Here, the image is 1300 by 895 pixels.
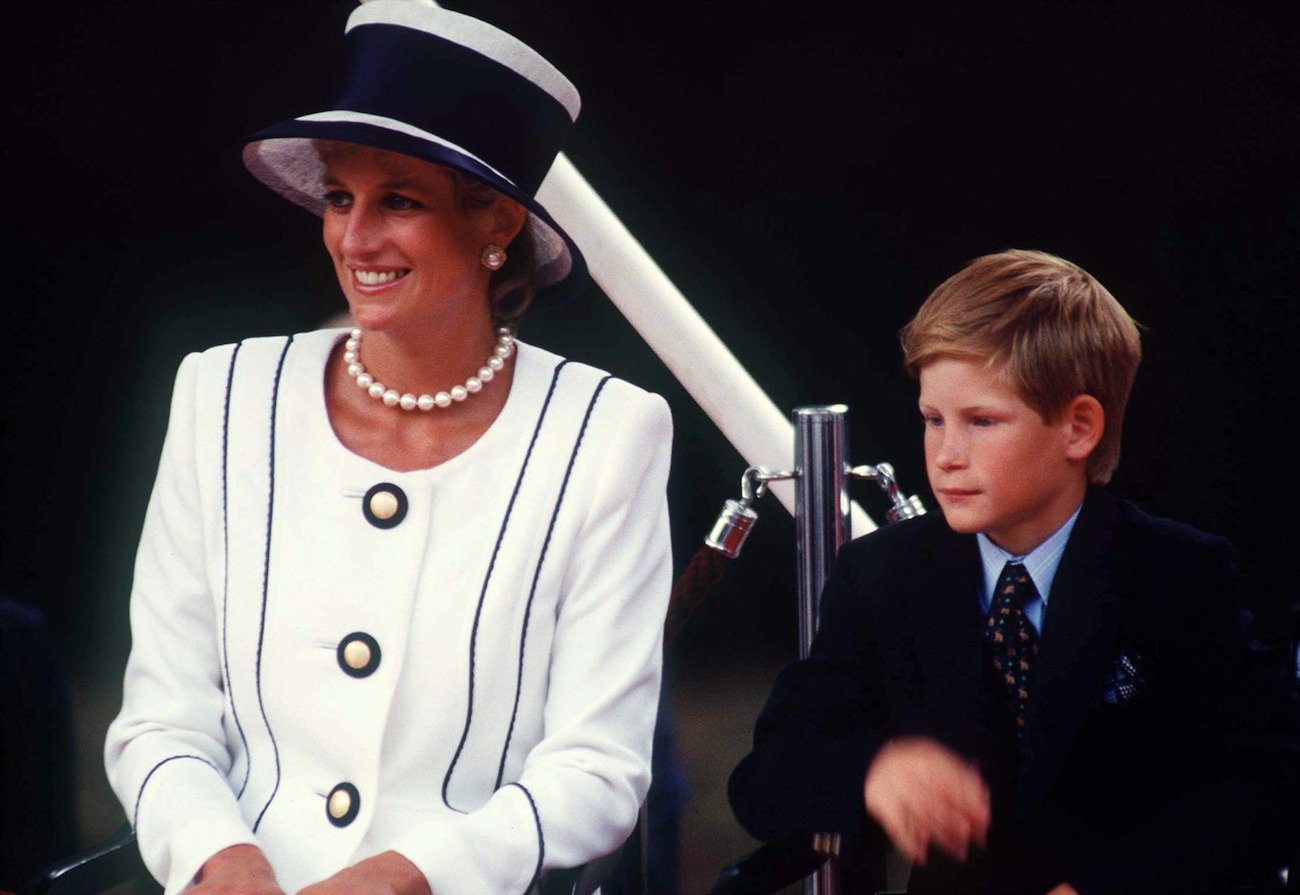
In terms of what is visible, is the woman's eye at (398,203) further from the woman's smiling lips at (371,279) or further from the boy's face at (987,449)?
the boy's face at (987,449)

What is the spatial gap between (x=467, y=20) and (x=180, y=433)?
574 millimetres

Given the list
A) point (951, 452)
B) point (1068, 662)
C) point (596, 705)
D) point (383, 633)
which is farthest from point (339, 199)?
point (1068, 662)

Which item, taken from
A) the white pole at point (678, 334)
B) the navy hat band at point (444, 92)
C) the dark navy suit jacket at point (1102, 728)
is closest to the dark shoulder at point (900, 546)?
the dark navy suit jacket at point (1102, 728)

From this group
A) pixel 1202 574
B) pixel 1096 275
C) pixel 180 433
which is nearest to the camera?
pixel 1202 574

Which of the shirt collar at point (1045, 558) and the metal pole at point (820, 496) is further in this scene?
the metal pole at point (820, 496)

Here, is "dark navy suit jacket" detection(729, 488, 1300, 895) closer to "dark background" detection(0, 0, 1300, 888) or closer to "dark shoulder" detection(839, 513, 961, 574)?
"dark shoulder" detection(839, 513, 961, 574)

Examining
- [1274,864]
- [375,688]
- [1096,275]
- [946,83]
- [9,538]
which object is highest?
[946,83]

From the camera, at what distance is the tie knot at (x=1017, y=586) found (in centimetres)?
185

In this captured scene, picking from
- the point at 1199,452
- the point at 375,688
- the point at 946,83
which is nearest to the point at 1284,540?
the point at 1199,452

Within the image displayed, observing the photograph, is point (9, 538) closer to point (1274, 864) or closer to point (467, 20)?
point (467, 20)

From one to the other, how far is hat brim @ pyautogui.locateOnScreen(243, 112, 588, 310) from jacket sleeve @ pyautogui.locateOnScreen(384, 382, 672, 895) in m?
0.19

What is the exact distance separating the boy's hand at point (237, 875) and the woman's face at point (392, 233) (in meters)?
0.58

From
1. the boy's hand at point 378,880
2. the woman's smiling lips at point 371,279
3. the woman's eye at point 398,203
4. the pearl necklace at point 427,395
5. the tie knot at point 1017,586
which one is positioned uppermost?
the woman's eye at point 398,203

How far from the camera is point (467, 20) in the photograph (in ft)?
6.05
